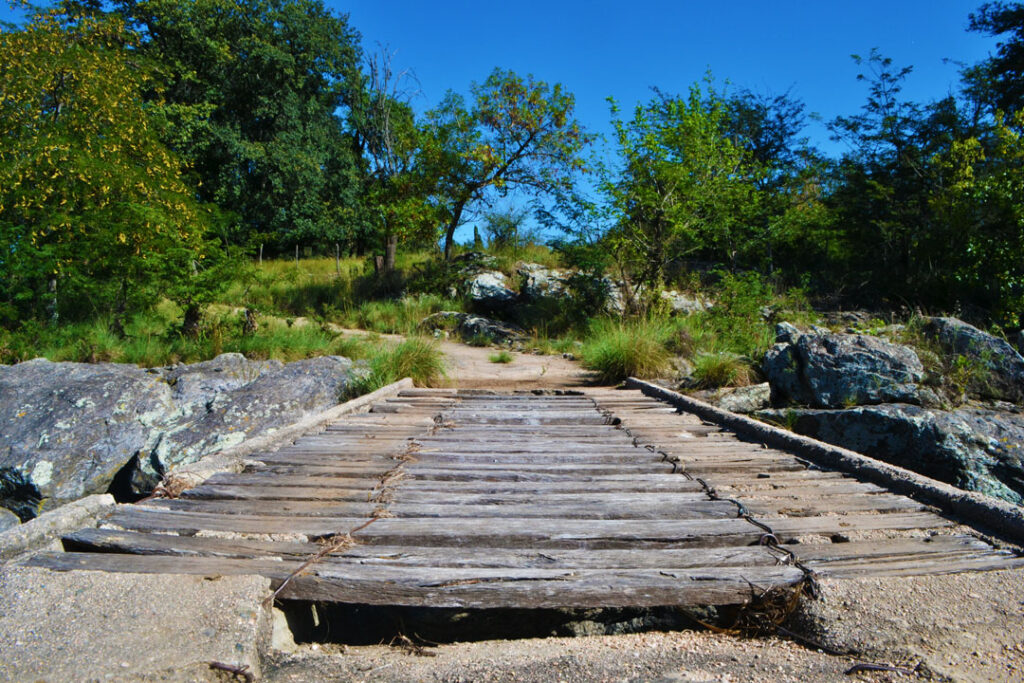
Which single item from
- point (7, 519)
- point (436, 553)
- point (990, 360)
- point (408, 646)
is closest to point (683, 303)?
point (990, 360)

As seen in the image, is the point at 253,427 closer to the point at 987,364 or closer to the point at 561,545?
the point at 561,545

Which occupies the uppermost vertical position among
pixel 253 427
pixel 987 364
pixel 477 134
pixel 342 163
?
pixel 342 163

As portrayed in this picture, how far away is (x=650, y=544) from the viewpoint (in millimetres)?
2123

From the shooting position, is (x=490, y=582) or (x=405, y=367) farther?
(x=405, y=367)

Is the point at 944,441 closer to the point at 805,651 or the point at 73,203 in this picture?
the point at 805,651

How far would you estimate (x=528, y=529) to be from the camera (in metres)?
2.21

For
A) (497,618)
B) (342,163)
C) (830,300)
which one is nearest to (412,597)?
(497,618)

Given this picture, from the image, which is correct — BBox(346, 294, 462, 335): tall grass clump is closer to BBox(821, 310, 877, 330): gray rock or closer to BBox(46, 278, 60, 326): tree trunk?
BBox(46, 278, 60, 326): tree trunk

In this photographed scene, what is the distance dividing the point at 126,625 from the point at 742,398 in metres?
5.96

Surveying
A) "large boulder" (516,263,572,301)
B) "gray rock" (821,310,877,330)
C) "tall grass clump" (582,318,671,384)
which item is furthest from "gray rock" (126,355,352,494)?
"gray rock" (821,310,877,330)

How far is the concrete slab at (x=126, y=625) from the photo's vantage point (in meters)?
1.41

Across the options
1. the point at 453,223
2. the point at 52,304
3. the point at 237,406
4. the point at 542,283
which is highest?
the point at 453,223

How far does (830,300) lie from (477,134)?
10114mm

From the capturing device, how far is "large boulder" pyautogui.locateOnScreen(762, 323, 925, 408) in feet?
18.9
